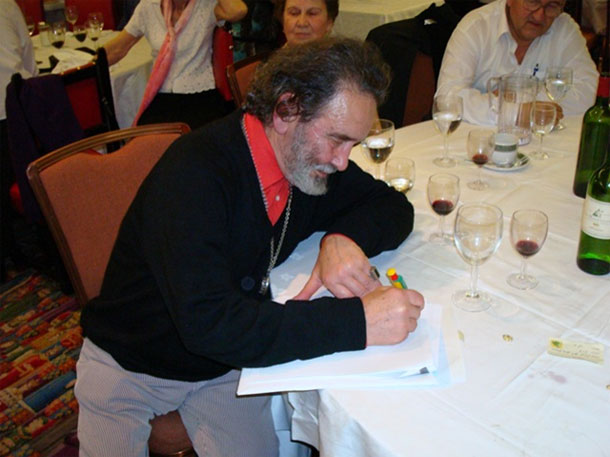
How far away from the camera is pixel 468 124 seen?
212 cm

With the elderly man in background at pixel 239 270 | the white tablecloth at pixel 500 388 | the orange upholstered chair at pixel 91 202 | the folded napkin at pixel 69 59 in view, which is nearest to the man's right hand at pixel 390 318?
the elderly man in background at pixel 239 270

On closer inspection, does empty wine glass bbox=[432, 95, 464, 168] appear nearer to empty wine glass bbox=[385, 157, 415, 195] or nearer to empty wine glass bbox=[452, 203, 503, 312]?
empty wine glass bbox=[385, 157, 415, 195]

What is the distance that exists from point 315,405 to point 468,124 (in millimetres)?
1407

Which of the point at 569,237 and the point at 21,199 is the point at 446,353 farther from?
the point at 21,199

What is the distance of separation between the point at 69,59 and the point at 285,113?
7.75 feet

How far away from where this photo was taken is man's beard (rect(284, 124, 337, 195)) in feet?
3.95

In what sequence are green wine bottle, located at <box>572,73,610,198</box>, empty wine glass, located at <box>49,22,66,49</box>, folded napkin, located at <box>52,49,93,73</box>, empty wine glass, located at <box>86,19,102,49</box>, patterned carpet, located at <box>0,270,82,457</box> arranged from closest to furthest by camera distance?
green wine bottle, located at <box>572,73,610,198</box> → patterned carpet, located at <box>0,270,82,457</box> → folded napkin, located at <box>52,49,93,73</box> → empty wine glass, located at <box>49,22,66,49</box> → empty wine glass, located at <box>86,19,102,49</box>

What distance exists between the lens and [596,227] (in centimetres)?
115

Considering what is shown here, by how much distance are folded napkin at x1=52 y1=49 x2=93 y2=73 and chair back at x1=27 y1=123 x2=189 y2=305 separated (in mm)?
1629

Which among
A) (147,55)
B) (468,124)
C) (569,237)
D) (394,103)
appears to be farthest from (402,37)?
(569,237)

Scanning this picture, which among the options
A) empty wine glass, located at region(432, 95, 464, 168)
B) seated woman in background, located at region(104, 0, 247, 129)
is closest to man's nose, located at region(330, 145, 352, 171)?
empty wine glass, located at region(432, 95, 464, 168)

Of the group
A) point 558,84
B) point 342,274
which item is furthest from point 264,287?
point 558,84

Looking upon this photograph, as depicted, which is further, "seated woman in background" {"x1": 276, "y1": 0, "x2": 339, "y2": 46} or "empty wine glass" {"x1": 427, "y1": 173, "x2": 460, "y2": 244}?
"seated woman in background" {"x1": 276, "y1": 0, "x2": 339, "y2": 46}

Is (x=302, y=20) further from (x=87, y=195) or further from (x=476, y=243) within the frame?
(x=476, y=243)
